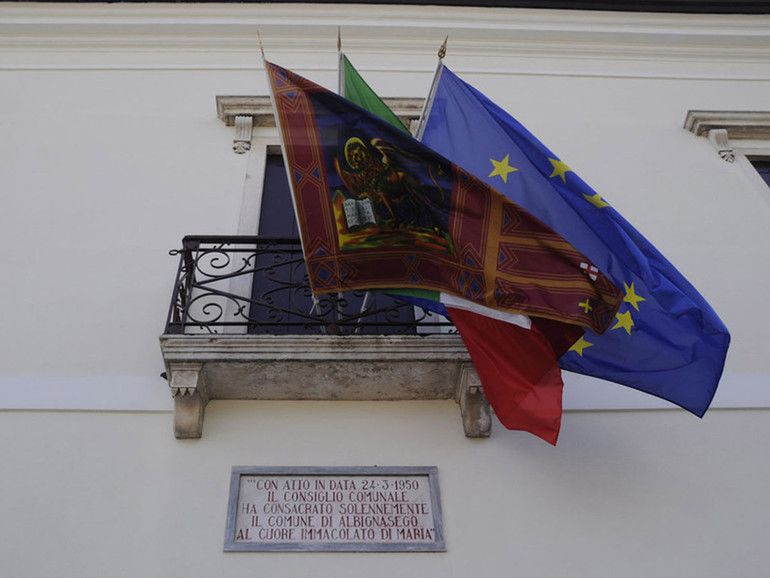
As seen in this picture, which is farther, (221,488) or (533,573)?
(221,488)

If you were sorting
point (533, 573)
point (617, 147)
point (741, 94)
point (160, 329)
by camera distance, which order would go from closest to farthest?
point (533, 573) < point (160, 329) < point (617, 147) < point (741, 94)

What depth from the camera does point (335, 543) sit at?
4.15m

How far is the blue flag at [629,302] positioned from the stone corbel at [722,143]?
3.11 meters

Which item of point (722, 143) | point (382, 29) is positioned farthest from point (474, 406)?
point (382, 29)

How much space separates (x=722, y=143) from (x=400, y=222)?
4.36 m

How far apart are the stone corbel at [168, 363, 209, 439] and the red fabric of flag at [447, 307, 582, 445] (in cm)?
168

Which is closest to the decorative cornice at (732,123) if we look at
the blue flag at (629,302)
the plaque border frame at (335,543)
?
the blue flag at (629,302)

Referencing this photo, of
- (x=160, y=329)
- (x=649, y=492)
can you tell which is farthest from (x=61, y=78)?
(x=649, y=492)

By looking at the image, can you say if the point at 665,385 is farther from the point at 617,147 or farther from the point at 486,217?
the point at 617,147

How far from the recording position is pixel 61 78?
7789mm

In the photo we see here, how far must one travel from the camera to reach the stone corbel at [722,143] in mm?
7191

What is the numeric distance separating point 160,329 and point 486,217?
Answer: 2.54m

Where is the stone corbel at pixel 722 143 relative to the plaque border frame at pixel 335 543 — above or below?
above

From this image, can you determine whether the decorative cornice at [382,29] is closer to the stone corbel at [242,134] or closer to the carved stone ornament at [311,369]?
the stone corbel at [242,134]
